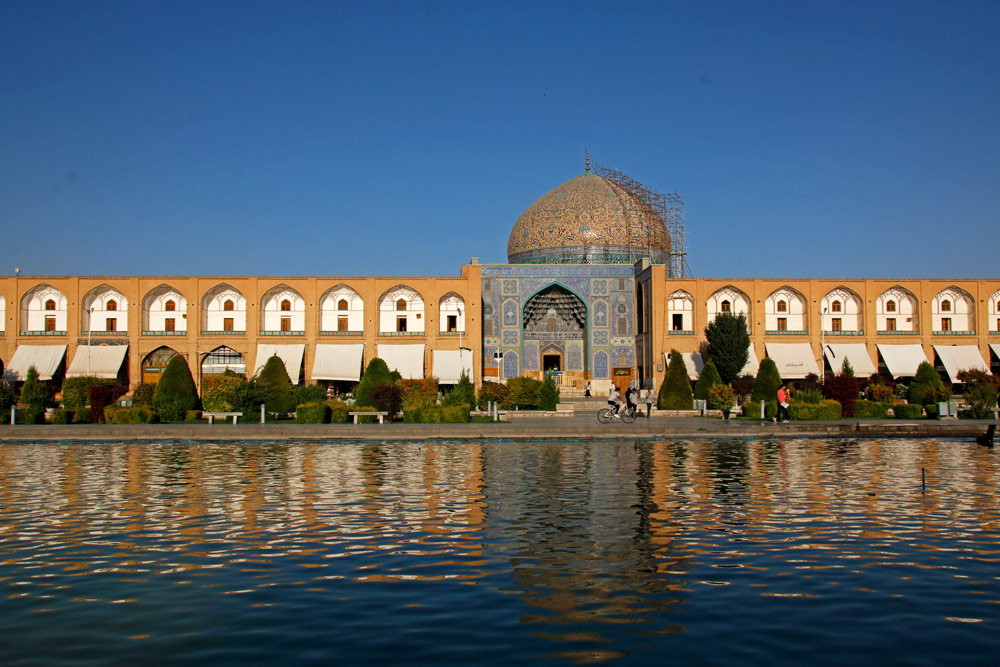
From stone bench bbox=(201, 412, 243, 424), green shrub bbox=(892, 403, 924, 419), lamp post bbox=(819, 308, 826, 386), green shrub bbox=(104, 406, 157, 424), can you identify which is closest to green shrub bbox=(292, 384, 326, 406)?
stone bench bbox=(201, 412, 243, 424)

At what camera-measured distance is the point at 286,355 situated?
37.2 metres

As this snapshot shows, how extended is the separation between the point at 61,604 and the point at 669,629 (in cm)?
366

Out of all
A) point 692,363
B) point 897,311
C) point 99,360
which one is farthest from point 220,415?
point 897,311

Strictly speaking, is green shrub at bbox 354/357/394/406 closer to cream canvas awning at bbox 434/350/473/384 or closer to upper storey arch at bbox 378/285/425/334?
cream canvas awning at bbox 434/350/473/384

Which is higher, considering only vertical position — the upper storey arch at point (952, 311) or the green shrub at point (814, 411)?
the upper storey arch at point (952, 311)

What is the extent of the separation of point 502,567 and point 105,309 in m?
35.5

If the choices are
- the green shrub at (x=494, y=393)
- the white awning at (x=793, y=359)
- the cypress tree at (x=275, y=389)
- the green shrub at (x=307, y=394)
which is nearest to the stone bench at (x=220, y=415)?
the cypress tree at (x=275, y=389)

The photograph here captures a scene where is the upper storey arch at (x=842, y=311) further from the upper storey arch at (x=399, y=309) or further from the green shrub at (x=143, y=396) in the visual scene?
the green shrub at (x=143, y=396)

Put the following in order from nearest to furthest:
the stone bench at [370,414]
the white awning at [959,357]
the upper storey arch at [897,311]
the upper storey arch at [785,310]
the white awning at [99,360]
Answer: the stone bench at [370,414], the white awning at [99,360], the white awning at [959,357], the upper storey arch at [785,310], the upper storey arch at [897,311]

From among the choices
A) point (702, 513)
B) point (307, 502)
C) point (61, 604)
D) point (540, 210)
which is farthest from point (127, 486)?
point (540, 210)

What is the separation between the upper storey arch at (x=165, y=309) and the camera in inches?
1496

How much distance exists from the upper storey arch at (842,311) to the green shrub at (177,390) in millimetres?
25909

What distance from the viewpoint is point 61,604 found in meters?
5.56

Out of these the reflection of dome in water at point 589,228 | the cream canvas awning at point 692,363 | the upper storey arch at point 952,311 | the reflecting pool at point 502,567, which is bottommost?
the reflecting pool at point 502,567
